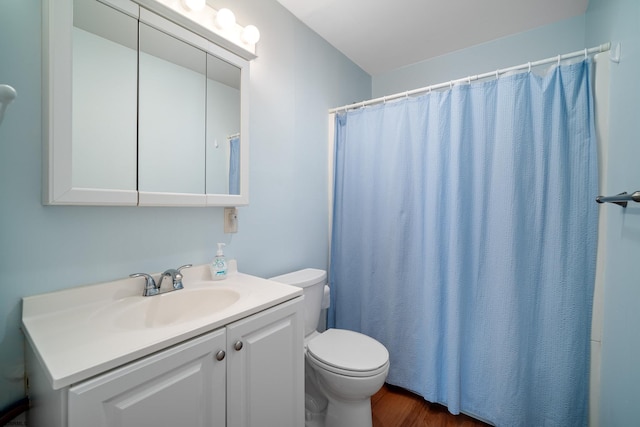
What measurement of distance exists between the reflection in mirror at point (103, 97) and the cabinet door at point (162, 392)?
2.13 ft

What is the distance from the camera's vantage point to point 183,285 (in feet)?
3.88

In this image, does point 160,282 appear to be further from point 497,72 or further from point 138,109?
point 497,72

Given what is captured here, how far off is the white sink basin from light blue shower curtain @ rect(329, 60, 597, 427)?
1.09 metres

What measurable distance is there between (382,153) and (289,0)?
1091 mm

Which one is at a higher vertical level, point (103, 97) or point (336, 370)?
point (103, 97)

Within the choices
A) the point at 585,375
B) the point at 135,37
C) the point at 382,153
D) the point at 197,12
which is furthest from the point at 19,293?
the point at 585,375

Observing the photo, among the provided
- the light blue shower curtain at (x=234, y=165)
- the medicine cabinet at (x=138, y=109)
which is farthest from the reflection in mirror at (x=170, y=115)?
the light blue shower curtain at (x=234, y=165)

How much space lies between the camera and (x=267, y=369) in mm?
994

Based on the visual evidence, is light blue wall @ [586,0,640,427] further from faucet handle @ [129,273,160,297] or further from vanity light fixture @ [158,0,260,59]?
faucet handle @ [129,273,160,297]

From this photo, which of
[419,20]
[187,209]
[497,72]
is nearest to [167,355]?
[187,209]

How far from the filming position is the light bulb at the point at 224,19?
1.25 m

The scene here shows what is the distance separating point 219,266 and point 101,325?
1.66ft

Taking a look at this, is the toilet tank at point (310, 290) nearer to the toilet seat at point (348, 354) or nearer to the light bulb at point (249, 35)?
the toilet seat at point (348, 354)

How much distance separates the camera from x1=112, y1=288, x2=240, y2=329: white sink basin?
0.96 m
